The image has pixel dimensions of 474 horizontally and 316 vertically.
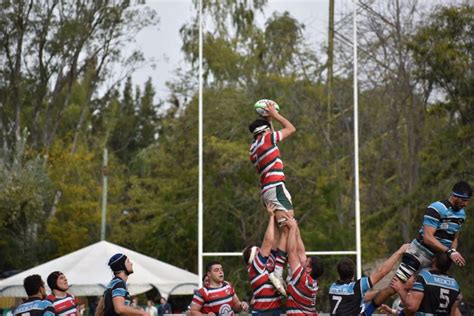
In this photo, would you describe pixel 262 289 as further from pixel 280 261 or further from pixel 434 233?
pixel 434 233

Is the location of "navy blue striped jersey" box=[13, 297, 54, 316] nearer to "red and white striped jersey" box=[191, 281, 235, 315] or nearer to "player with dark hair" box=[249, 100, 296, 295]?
"red and white striped jersey" box=[191, 281, 235, 315]

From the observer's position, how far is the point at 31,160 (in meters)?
42.6

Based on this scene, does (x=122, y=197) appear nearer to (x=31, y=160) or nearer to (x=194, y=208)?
(x=31, y=160)

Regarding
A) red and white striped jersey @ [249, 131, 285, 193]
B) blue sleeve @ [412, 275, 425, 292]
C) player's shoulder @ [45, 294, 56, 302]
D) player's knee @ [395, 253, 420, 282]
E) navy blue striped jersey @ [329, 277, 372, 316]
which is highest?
red and white striped jersey @ [249, 131, 285, 193]

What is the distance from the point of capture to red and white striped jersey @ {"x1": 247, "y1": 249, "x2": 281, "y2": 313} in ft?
37.0

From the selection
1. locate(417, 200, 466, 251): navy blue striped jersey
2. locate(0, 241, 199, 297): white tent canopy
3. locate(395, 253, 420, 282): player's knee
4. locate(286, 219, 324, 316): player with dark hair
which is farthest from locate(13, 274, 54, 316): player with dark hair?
locate(0, 241, 199, 297): white tent canopy

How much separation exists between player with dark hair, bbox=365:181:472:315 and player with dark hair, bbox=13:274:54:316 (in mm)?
3361

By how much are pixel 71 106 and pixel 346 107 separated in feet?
86.0

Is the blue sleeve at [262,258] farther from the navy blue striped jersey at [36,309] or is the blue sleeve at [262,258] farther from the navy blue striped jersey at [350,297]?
the navy blue striped jersey at [36,309]

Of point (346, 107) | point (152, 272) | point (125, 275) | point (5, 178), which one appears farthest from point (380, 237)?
point (125, 275)

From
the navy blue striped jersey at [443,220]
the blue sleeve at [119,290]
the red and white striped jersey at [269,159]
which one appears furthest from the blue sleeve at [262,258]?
the navy blue striped jersey at [443,220]

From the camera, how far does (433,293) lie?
→ 10.2m

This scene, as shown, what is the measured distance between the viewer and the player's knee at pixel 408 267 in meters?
10.8

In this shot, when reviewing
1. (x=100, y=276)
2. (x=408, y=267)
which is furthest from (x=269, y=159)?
(x=100, y=276)
